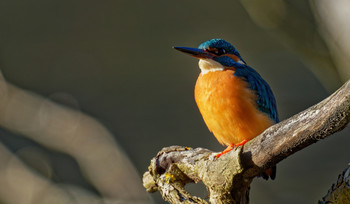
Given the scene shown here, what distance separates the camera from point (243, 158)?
216 centimetres

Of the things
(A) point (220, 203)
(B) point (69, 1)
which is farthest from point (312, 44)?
(B) point (69, 1)

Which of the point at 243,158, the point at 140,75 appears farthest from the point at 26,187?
the point at 140,75

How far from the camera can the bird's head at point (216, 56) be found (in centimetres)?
316

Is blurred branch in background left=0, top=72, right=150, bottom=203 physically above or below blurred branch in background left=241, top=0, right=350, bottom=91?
below

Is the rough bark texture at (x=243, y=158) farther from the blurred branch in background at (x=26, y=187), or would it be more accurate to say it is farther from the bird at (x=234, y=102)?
the blurred branch in background at (x=26, y=187)

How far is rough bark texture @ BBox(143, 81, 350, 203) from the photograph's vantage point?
177 centimetres

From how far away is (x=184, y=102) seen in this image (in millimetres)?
6602

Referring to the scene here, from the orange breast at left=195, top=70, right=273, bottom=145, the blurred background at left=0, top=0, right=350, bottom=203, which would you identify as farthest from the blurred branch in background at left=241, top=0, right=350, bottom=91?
the blurred background at left=0, top=0, right=350, bottom=203

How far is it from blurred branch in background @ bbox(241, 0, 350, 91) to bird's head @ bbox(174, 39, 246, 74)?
0.37 m

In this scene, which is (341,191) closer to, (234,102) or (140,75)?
(234,102)

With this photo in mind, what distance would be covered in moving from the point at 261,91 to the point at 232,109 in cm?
27

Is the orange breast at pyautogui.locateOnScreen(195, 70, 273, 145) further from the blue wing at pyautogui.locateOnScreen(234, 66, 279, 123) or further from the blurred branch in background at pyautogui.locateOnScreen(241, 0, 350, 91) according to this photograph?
the blurred branch in background at pyautogui.locateOnScreen(241, 0, 350, 91)

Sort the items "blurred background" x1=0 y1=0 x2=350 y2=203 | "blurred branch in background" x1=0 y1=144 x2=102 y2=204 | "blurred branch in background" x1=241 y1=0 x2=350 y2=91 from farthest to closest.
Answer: "blurred background" x1=0 y1=0 x2=350 y2=203 < "blurred branch in background" x1=0 y1=144 x2=102 y2=204 < "blurred branch in background" x1=241 y1=0 x2=350 y2=91

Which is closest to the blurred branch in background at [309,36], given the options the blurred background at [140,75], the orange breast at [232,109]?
the orange breast at [232,109]
